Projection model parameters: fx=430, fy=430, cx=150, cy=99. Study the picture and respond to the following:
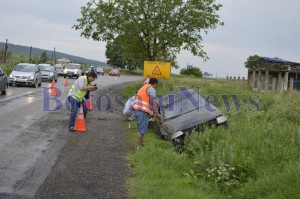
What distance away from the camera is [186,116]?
11.1 m

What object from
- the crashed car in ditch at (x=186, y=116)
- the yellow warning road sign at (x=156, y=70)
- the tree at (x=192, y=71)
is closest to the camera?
the crashed car in ditch at (x=186, y=116)

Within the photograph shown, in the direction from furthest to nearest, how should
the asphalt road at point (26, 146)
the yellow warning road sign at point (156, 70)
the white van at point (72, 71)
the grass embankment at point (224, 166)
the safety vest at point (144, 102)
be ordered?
the white van at point (72, 71), the yellow warning road sign at point (156, 70), the safety vest at point (144, 102), the asphalt road at point (26, 146), the grass embankment at point (224, 166)

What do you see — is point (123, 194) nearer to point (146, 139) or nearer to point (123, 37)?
point (146, 139)

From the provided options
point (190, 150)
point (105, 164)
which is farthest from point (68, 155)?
point (190, 150)

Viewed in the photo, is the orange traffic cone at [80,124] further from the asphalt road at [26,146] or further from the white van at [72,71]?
the white van at [72,71]

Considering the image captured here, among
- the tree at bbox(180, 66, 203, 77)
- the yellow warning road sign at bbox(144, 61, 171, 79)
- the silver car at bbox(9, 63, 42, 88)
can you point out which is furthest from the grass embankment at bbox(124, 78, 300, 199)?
the tree at bbox(180, 66, 203, 77)

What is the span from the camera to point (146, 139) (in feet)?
35.8

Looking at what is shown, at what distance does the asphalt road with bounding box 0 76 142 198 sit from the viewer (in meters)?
6.65

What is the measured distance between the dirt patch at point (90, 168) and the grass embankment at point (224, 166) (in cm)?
30

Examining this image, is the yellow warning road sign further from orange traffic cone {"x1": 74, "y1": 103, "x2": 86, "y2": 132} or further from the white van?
the white van

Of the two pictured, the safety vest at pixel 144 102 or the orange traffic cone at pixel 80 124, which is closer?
the safety vest at pixel 144 102

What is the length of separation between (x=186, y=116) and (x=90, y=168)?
3873mm

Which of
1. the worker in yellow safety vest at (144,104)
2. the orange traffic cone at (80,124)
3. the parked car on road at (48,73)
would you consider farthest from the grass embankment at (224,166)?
the parked car on road at (48,73)

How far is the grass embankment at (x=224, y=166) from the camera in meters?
6.45
